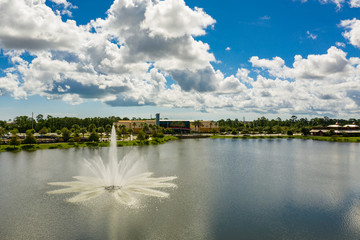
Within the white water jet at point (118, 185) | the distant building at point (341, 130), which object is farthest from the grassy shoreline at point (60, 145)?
the distant building at point (341, 130)

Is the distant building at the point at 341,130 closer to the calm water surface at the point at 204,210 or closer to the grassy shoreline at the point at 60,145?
the grassy shoreline at the point at 60,145

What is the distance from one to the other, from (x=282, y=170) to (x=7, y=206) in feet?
181

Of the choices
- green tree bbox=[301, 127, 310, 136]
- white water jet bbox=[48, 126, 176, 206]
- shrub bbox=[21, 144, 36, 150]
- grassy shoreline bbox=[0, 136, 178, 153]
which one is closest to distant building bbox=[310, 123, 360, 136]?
green tree bbox=[301, 127, 310, 136]

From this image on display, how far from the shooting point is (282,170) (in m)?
59.3

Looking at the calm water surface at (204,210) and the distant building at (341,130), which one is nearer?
the calm water surface at (204,210)

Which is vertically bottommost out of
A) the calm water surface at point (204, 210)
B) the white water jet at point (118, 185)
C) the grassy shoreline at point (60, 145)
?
the calm water surface at point (204, 210)

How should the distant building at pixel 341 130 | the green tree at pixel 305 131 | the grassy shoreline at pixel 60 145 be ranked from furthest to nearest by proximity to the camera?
the green tree at pixel 305 131 → the distant building at pixel 341 130 → the grassy shoreline at pixel 60 145

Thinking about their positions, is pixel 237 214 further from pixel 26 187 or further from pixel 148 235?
pixel 26 187

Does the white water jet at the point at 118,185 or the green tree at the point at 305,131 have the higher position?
the green tree at the point at 305,131

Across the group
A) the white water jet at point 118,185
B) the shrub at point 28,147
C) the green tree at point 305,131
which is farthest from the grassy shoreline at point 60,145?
the green tree at point 305,131

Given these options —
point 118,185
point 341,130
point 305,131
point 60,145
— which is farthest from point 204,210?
point 305,131

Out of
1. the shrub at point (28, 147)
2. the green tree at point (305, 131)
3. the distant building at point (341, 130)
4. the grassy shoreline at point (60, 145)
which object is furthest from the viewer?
the green tree at point (305, 131)

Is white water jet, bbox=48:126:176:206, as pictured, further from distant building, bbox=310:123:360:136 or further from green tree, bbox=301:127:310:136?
green tree, bbox=301:127:310:136

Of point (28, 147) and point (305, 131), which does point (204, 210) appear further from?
point (305, 131)
